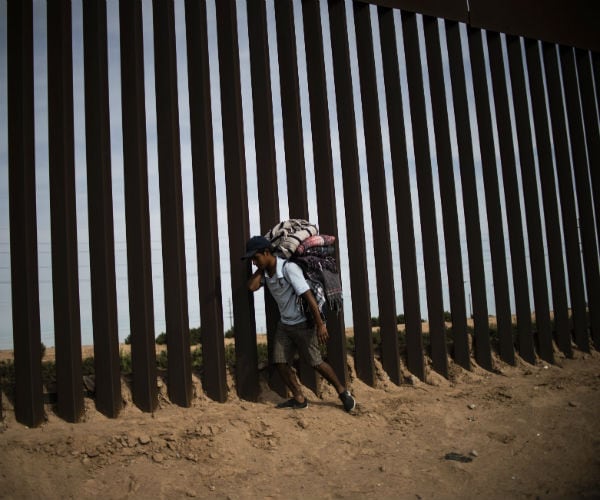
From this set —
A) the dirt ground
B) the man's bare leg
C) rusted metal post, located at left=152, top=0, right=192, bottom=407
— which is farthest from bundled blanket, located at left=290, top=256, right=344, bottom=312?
rusted metal post, located at left=152, top=0, right=192, bottom=407

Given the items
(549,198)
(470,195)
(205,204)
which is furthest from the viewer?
(549,198)

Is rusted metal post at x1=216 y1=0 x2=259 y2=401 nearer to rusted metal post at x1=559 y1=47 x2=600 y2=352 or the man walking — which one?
the man walking

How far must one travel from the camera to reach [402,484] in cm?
374

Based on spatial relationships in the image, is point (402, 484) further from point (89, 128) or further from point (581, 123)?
point (581, 123)

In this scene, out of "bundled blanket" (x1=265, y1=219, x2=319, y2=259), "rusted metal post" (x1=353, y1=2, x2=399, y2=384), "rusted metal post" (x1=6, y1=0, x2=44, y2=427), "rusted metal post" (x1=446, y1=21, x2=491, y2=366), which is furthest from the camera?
"rusted metal post" (x1=446, y1=21, x2=491, y2=366)

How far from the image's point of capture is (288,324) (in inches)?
191

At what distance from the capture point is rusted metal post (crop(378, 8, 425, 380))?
226 inches

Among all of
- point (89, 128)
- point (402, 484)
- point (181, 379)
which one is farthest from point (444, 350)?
point (89, 128)

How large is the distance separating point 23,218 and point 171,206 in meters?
1.27

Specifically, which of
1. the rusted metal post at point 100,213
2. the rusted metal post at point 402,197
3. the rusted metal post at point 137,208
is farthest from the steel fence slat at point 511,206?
the rusted metal post at point 100,213

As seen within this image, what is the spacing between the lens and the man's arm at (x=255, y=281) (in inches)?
189

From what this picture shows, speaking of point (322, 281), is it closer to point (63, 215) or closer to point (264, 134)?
point (264, 134)

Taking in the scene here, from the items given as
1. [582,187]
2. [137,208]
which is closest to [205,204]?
[137,208]

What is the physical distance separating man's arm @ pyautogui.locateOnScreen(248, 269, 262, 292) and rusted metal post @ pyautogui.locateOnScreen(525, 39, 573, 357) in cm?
402
